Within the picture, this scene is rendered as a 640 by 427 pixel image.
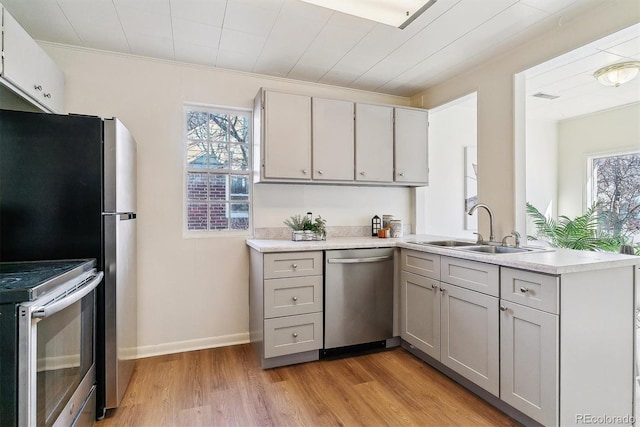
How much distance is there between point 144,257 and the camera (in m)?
2.69

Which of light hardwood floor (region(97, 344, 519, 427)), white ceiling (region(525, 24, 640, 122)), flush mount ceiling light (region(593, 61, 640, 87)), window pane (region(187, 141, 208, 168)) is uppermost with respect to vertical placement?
white ceiling (region(525, 24, 640, 122))

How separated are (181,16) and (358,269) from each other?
2180 mm

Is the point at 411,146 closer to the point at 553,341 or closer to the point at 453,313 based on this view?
the point at 453,313

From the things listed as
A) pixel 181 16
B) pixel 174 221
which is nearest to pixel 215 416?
pixel 174 221

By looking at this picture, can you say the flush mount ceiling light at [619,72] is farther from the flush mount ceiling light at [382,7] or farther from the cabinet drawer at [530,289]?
the cabinet drawer at [530,289]

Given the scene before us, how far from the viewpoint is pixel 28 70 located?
1.92m

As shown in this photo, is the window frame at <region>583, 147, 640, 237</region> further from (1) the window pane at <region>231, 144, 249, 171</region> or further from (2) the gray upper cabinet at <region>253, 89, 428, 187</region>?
(1) the window pane at <region>231, 144, 249, 171</region>

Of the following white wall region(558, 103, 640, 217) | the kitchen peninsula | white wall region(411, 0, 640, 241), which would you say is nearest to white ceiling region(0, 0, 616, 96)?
white wall region(411, 0, 640, 241)

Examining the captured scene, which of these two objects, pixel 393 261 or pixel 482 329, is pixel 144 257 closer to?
pixel 393 261

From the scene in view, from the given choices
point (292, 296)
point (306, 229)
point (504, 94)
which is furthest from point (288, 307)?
point (504, 94)

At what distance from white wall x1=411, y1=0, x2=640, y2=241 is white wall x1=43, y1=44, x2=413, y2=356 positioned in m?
1.84

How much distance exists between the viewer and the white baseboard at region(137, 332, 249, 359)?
268cm

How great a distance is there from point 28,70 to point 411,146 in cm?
296

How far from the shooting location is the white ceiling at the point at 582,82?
2.29 metres
